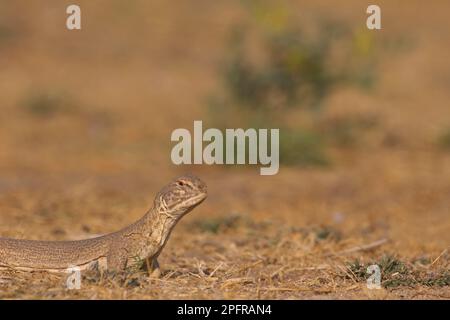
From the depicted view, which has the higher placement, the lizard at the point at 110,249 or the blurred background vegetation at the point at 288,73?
the blurred background vegetation at the point at 288,73

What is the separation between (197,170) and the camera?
12453 millimetres

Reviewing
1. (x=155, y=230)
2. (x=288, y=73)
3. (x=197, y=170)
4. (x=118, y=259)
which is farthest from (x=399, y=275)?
(x=288, y=73)

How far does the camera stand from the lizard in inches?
232

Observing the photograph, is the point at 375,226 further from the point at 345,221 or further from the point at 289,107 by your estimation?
the point at 289,107

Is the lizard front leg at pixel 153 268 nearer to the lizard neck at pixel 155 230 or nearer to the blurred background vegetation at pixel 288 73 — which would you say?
the lizard neck at pixel 155 230

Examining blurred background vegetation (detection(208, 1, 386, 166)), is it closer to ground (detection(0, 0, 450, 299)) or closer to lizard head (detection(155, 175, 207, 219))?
ground (detection(0, 0, 450, 299))

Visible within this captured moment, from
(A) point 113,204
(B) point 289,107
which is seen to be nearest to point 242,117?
(B) point 289,107

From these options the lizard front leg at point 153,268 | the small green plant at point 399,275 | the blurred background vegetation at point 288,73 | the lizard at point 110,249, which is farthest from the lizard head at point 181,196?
the blurred background vegetation at point 288,73

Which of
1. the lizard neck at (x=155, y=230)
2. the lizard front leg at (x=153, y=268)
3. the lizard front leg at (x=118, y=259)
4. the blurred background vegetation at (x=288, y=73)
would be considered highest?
the blurred background vegetation at (x=288, y=73)

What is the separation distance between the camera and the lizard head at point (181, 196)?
5727mm

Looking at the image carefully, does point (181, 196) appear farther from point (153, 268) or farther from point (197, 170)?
A: point (197, 170)

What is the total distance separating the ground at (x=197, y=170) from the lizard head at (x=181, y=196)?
0.42m

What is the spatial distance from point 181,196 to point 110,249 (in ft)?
1.90

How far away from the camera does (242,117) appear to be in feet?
43.4
